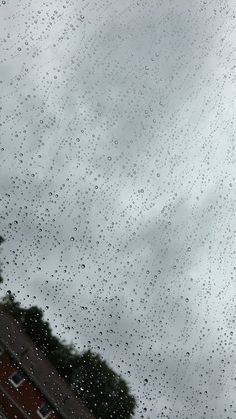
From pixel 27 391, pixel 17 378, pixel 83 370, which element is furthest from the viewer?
pixel 83 370

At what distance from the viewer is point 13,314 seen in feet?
167

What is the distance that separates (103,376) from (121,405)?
3.44 metres

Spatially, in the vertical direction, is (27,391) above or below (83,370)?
below

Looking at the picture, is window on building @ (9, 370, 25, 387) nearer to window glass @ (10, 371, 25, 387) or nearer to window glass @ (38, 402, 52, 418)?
window glass @ (10, 371, 25, 387)

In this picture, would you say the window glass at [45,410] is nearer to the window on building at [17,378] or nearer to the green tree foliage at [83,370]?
the window on building at [17,378]

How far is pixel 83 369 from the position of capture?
5253cm

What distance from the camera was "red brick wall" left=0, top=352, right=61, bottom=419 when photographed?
33250mm

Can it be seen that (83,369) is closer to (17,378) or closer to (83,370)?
(83,370)

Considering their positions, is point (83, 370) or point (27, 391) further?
point (83, 370)

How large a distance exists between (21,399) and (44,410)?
1.67 meters

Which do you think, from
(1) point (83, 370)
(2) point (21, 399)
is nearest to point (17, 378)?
(2) point (21, 399)

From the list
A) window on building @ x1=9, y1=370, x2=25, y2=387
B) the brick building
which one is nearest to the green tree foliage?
the brick building

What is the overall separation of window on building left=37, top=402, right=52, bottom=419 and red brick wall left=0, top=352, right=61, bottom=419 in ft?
0.67

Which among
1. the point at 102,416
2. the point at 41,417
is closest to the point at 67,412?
the point at 41,417
